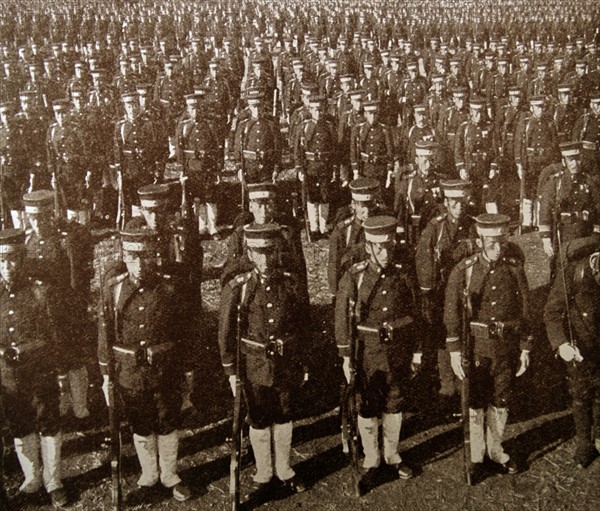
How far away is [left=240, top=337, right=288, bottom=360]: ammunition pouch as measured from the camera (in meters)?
5.71

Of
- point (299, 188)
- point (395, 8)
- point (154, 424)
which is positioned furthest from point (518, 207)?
point (395, 8)

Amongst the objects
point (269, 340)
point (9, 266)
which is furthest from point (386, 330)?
point (9, 266)

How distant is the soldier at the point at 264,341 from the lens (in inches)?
225

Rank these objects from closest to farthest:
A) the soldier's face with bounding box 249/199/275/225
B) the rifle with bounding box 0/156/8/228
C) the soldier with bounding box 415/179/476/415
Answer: the soldier with bounding box 415/179/476/415
the soldier's face with bounding box 249/199/275/225
the rifle with bounding box 0/156/8/228

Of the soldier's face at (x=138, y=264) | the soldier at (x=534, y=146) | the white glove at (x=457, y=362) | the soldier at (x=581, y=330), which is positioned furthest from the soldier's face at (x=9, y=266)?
the soldier at (x=534, y=146)

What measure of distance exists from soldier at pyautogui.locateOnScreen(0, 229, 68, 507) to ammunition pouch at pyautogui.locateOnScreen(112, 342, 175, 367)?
0.63m

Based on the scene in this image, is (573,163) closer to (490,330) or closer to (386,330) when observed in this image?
(490,330)

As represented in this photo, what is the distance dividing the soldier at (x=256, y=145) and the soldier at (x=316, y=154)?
1.68ft

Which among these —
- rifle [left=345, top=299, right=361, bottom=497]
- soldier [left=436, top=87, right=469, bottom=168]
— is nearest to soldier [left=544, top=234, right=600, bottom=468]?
rifle [left=345, top=299, right=361, bottom=497]

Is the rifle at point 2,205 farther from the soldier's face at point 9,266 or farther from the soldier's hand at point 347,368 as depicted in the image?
the soldier's hand at point 347,368

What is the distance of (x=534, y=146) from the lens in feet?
37.9

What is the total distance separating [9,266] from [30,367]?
86cm

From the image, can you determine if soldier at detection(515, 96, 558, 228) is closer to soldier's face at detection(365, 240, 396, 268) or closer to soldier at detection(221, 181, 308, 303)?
soldier at detection(221, 181, 308, 303)

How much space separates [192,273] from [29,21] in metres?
27.3
